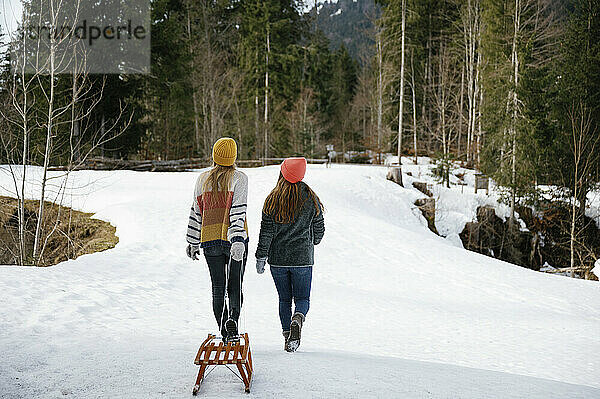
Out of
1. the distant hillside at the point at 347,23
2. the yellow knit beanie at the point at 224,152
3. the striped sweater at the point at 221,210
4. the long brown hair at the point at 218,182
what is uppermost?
the distant hillside at the point at 347,23

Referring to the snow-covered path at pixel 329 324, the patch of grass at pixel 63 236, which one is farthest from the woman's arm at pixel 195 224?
the patch of grass at pixel 63 236

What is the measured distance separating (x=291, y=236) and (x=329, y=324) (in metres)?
2.75

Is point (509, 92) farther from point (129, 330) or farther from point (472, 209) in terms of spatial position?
point (129, 330)

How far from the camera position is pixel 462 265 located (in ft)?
34.5

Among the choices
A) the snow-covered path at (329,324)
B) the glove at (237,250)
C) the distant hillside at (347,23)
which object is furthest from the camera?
the distant hillside at (347,23)

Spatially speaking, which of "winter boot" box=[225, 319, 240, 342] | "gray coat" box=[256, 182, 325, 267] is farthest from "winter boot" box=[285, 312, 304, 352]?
"winter boot" box=[225, 319, 240, 342]

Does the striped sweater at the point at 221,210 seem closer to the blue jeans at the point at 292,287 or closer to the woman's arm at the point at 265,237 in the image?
the woman's arm at the point at 265,237

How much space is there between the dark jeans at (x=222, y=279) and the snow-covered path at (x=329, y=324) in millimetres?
526

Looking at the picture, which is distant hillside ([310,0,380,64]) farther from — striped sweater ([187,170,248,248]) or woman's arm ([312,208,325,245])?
striped sweater ([187,170,248,248])

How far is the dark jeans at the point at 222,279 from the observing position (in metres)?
4.01

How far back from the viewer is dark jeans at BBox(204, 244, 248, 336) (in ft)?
13.2

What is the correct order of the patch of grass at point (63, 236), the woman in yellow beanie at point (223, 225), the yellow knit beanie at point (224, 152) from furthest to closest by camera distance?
the patch of grass at point (63, 236), the yellow knit beanie at point (224, 152), the woman in yellow beanie at point (223, 225)

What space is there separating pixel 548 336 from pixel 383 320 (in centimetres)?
233

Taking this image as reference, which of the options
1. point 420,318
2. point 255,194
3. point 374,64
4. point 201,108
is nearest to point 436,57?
point 374,64
